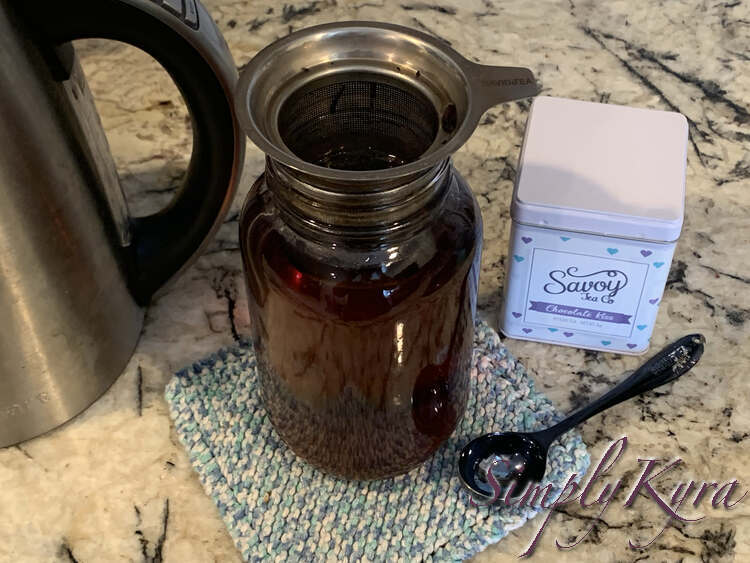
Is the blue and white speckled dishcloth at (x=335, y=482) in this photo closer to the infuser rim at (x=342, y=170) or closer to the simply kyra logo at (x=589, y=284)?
the simply kyra logo at (x=589, y=284)

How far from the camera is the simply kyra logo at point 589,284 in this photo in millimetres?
625

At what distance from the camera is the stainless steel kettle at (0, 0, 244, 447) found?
20.3 inches

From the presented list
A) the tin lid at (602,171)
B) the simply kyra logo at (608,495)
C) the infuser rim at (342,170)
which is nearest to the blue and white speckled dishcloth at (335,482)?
the simply kyra logo at (608,495)

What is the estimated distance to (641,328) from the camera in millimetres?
659

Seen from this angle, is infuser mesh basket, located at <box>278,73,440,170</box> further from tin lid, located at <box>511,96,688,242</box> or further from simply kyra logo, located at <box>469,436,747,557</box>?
Answer: simply kyra logo, located at <box>469,436,747,557</box>

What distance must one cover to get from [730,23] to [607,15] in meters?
0.13

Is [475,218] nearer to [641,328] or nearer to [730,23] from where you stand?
[641,328]

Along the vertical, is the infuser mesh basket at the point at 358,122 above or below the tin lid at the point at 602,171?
above

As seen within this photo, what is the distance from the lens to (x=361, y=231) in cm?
48

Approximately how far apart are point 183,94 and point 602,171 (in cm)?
29

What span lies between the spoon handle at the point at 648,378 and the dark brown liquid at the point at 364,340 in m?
0.07

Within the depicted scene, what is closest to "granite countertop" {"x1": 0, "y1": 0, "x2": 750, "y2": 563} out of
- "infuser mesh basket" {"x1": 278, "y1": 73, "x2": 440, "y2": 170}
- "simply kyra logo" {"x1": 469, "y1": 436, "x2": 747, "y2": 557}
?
"simply kyra logo" {"x1": 469, "y1": 436, "x2": 747, "y2": 557}

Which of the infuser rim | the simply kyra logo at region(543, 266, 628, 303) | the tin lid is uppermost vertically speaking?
the infuser rim

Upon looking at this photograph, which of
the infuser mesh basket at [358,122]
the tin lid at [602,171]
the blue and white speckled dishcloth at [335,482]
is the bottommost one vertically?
the blue and white speckled dishcloth at [335,482]
